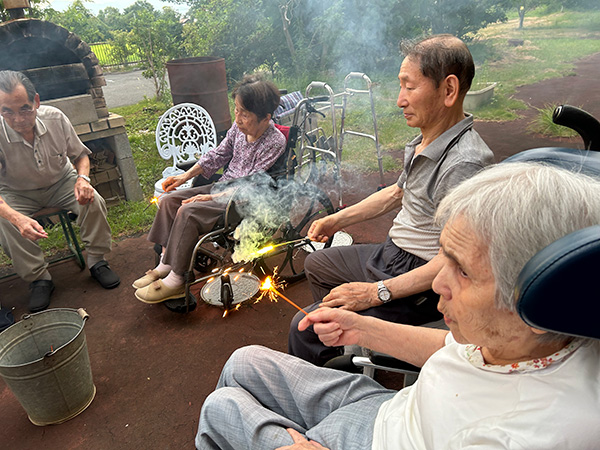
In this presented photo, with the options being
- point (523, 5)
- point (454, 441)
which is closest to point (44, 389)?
point (454, 441)

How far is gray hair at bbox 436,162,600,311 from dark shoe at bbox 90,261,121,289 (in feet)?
12.3

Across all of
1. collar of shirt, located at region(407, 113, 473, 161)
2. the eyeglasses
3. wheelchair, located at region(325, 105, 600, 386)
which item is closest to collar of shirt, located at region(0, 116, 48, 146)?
the eyeglasses

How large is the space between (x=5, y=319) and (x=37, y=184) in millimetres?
1284

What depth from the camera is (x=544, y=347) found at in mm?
1043

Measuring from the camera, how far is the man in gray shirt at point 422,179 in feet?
6.63

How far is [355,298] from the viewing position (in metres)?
2.11

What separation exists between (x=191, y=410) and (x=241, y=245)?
1.34m

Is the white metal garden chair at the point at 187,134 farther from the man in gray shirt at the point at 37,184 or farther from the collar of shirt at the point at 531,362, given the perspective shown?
the collar of shirt at the point at 531,362

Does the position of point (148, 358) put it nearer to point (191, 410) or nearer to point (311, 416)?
point (191, 410)

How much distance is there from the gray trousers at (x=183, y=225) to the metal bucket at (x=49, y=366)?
0.92 meters

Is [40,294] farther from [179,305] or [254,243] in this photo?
[254,243]

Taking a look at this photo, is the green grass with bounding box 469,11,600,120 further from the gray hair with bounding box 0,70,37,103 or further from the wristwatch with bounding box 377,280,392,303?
the gray hair with bounding box 0,70,37,103

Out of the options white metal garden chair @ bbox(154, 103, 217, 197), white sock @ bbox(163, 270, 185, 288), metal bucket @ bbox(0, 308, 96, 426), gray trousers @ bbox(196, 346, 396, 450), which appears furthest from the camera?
white metal garden chair @ bbox(154, 103, 217, 197)

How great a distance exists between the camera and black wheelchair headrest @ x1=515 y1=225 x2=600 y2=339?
2.46 ft
